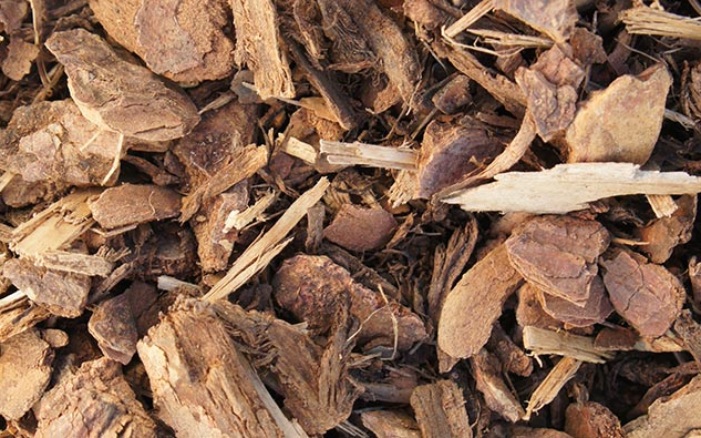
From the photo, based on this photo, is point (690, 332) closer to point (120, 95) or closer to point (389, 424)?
point (389, 424)

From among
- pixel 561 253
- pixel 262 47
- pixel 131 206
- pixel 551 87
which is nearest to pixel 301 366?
pixel 131 206

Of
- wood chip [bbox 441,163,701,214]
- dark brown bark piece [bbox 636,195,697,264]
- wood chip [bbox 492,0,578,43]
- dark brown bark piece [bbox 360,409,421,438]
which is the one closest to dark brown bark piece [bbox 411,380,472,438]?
dark brown bark piece [bbox 360,409,421,438]

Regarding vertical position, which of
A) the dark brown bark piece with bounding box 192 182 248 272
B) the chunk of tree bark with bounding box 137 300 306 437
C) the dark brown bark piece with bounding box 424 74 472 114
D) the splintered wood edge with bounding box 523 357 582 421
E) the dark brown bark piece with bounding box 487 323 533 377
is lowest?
the splintered wood edge with bounding box 523 357 582 421

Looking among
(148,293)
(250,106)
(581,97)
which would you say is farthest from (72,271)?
(581,97)

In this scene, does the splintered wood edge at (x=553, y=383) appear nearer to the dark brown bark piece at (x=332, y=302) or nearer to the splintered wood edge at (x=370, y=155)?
A: the dark brown bark piece at (x=332, y=302)

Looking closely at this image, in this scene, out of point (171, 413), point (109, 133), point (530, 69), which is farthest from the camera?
point (109, 133)

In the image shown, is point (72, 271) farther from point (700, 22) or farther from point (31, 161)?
point (700, 22)

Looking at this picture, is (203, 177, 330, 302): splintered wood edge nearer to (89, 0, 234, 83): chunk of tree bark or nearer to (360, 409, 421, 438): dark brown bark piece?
(89, 0, 234, 83): chunk of tree bark
